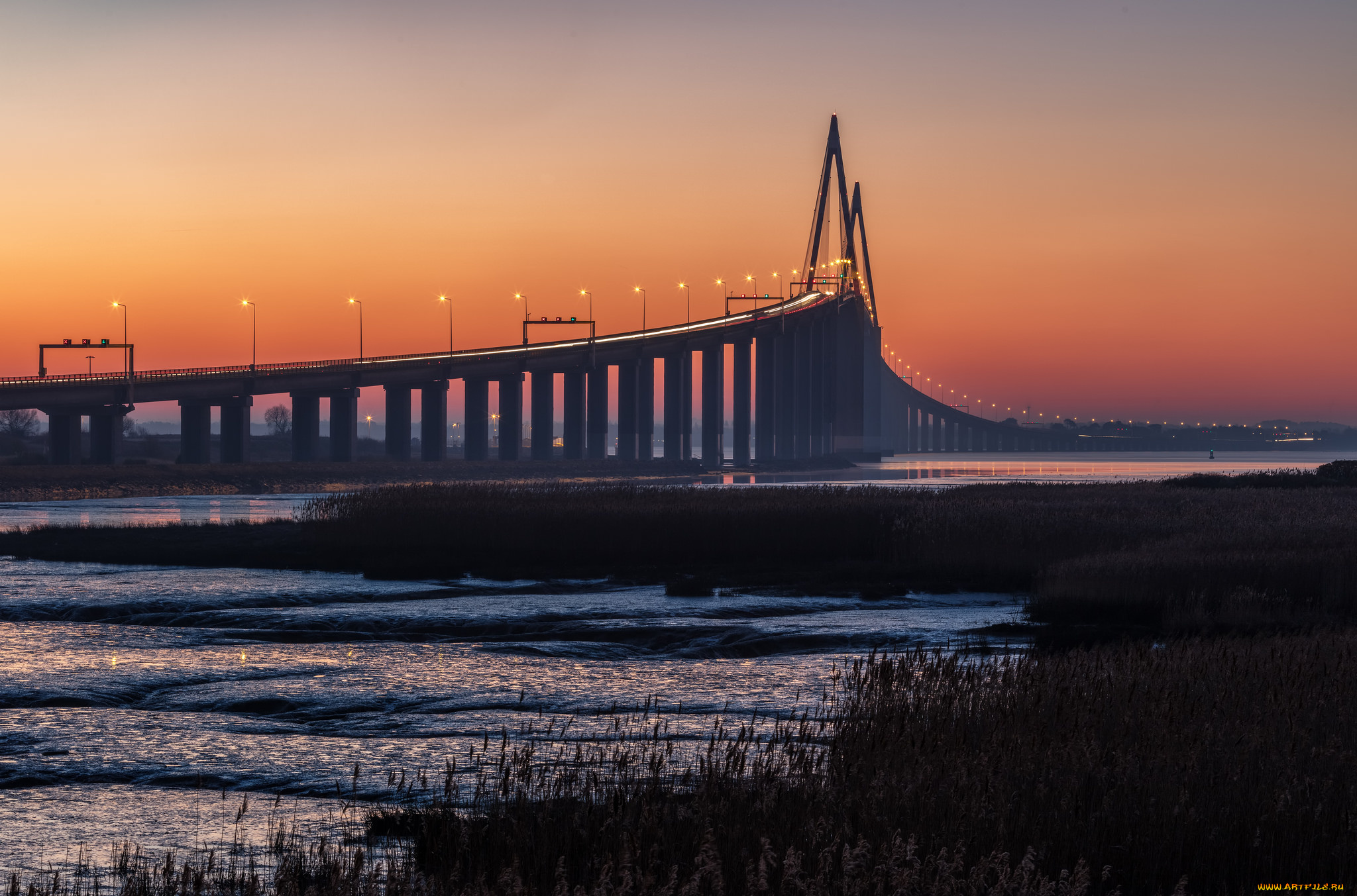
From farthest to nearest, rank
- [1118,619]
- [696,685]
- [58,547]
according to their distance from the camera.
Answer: [58,547] → [1118,619] → [696,685]

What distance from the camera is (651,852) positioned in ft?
26.5

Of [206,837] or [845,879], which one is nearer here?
[845,879]

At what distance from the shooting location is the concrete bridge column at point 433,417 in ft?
455

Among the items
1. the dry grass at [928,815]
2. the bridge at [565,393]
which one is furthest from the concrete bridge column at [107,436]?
the dry grass at [928,815]

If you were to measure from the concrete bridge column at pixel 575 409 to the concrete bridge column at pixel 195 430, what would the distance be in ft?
152

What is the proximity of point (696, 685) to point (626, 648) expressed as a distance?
4123 millimetres

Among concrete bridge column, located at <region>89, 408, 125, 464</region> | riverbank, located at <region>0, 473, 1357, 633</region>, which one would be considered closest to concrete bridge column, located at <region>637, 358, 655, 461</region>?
concrete bridge column, located at <region>89, 408, 125, 464</region>

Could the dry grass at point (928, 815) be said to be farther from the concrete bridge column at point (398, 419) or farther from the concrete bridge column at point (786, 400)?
the concrete bridge column at point (786, 400)

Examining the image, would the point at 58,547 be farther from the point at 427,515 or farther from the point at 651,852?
the point at 651,852

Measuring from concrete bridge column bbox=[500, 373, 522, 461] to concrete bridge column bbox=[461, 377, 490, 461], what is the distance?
1.83 metres

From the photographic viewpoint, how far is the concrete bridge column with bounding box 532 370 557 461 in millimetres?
152500

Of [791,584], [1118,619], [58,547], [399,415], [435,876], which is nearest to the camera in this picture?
[435,876]

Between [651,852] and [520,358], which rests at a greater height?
[520,358]

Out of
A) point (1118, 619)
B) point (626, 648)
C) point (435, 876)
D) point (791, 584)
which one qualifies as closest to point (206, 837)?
point (435, 876)
